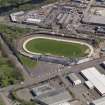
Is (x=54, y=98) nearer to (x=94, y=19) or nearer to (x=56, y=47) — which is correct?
(x=56, y=47)

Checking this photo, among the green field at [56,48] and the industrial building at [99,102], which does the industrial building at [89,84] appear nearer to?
the industrial building at [99,102]

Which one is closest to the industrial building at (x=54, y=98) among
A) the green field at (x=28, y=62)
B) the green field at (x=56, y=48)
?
the green field at (x=28, y=62)

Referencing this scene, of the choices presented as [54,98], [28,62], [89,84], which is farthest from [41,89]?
[28,62]

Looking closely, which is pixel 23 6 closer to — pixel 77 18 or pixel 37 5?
pixel 37 5

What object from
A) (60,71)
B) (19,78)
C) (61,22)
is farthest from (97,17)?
(19,78)

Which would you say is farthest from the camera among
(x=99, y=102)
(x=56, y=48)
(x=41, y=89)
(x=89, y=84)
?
(x=56, y=48)

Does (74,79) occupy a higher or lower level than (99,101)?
higher
